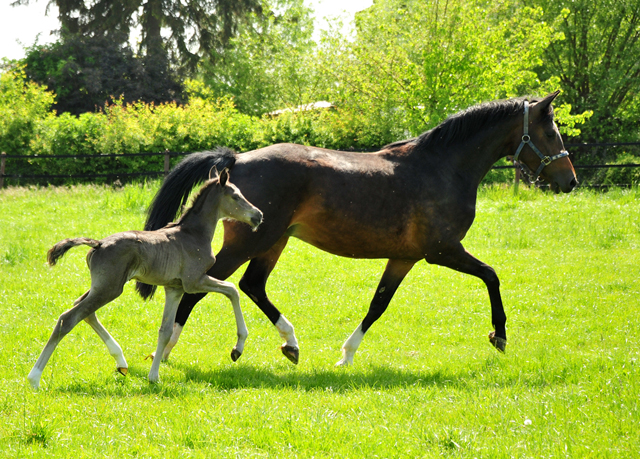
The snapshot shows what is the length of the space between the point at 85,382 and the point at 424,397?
2.81 metres

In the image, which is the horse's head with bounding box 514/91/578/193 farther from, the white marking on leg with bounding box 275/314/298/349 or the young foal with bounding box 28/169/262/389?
the young foal with bounding box 28/169/262/389

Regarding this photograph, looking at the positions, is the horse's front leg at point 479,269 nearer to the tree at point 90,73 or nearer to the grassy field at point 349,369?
the grassy field at point 349,369

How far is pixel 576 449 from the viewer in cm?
368

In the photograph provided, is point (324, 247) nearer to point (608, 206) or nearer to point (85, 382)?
point (85, 382)

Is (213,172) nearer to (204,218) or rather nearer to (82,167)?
(204,218)

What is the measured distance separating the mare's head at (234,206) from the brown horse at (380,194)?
44cm

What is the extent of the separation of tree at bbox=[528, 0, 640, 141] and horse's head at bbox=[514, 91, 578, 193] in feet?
74.0

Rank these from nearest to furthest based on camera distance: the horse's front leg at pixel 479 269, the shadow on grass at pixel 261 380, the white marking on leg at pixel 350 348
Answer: the shadow on grass at pixel 261 380 < the horse's front leg at pixel 479 269 < the white marking on leg at pixel 350 348

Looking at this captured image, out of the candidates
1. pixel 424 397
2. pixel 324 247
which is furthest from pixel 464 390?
pixel 324 247

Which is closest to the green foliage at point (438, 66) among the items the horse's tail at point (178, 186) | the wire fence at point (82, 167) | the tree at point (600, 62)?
the wire fence at point (82, 167)

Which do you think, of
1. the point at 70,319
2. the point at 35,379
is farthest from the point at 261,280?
the point at 35,379

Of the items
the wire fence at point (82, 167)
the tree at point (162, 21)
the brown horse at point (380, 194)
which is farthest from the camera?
the tree at point (162, 21)

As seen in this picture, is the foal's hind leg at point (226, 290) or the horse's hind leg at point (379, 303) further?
the horse's hind leg at point (379, 303)

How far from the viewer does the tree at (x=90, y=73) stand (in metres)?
32.6
